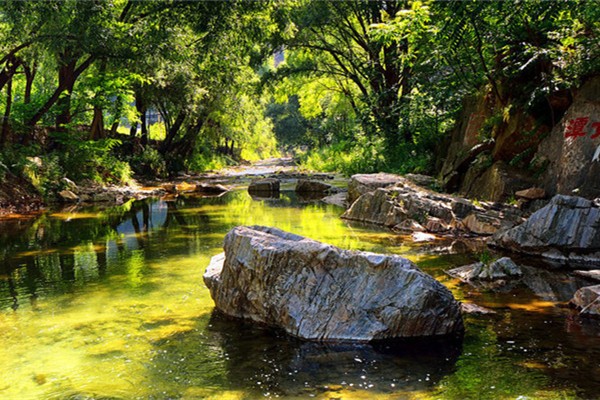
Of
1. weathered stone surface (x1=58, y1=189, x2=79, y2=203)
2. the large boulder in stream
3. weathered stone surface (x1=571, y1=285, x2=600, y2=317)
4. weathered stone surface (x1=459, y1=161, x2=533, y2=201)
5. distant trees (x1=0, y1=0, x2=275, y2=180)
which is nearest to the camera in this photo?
the large boulder in stream

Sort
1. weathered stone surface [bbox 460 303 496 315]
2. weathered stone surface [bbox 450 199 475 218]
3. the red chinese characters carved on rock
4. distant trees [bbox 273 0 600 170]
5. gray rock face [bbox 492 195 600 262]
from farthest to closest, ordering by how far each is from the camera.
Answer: weathered stone surface [bbox 450 199 475 218]
distant trees [bbox 273 0 600 170]
the red chinese characters carved on rock
gray rock face [bbox 492 195 600 262]
weathered stone surface [bbox 460 303 496 315]

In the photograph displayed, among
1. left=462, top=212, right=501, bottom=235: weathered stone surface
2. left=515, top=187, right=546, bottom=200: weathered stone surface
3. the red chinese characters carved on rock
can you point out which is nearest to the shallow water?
left=462, top=212, right=501, bottom=235: weathered stone surface

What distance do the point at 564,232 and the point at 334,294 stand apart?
5528 millimetres

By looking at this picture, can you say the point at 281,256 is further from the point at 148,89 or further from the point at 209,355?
the point at 148,89

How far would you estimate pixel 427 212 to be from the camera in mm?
13273

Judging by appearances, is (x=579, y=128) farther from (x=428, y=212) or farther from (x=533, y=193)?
(x=428, y=212)

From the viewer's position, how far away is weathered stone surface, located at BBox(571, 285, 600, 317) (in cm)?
622

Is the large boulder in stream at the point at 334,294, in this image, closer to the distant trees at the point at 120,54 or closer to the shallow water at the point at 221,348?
the shallow water at the point at 221,348

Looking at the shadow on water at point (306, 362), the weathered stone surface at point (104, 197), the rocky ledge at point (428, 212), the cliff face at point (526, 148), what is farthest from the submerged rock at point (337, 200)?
the shadow on water at point (306, 362)

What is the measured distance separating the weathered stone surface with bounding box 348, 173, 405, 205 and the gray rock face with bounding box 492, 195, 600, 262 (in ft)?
23.0

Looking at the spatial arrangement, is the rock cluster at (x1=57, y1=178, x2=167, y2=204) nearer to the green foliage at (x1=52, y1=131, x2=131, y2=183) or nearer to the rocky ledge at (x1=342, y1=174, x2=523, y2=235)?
the green foliage at (x1=52, y1=131, x2=131, y2=183)

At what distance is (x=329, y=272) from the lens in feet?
19.9

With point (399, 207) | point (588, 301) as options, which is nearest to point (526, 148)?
point (399, 207)

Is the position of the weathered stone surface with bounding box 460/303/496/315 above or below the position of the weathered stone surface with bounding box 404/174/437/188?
below
